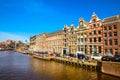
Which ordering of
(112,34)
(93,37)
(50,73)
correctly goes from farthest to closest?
(93,37)
(112,34)
(50,73)

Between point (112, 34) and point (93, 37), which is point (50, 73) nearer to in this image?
point (112, 34)

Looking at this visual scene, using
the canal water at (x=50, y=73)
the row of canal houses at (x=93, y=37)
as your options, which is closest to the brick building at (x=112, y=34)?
the row of canal houses at (x=93, y=37)

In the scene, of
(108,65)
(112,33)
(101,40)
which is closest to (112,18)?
(112,33)

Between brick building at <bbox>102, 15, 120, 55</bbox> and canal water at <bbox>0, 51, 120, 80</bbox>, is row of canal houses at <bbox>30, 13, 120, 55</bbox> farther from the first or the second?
canal water at <bbox>0, 51, 120, 80</bbox>

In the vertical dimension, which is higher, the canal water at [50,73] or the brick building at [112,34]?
the brick building at [112,34]

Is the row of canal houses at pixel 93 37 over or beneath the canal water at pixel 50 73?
over

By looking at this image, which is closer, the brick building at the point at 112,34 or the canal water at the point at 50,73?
the canal water at the point at 50,73

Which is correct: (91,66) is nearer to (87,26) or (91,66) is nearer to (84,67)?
(84,67)

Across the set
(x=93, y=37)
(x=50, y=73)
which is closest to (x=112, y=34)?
(x=93, y=37)

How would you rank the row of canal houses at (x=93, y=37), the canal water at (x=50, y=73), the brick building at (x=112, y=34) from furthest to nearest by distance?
1. the row of canal houses at (x=93, y=37)
2. the brick building at (x=112, y=34)
3. the canal water at (x=50, y=73)

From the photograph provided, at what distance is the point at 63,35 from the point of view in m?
99.4

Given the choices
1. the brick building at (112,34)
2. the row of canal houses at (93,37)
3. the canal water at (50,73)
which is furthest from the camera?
the row of canal houses at (93,37)

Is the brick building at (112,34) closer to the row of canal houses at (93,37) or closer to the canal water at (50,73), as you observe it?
the row of canal houses at (93,37)

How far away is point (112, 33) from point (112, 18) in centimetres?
626
